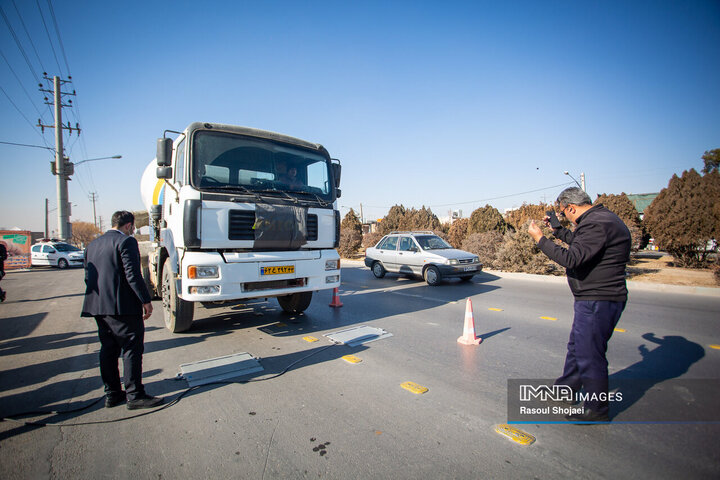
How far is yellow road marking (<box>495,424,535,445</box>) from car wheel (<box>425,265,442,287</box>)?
8.01 metres

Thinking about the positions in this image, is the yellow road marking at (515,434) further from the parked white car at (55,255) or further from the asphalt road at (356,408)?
the parked white car at (55,255)

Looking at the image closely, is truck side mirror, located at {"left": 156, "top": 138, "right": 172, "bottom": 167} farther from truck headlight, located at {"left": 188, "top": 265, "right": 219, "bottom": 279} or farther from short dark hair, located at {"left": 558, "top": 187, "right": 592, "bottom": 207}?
short dark hair, located at {"left": 558, "top": 187, "right": 592, "bottom": 207}

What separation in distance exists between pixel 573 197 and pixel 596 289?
860 millimetres

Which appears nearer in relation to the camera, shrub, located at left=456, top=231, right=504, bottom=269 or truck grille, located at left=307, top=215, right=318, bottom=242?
truck grille, located at left=307, top=215, right=318, bottom=242

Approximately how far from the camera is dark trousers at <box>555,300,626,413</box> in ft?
9.26

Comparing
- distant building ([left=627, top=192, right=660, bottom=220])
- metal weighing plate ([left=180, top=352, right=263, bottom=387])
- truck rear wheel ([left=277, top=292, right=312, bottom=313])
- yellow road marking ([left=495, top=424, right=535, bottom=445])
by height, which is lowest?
yellow road marking ([left=495, top=424, right=535, bottom=445])

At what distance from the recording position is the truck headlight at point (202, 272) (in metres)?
4.73

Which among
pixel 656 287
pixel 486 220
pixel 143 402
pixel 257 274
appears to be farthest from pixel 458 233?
pixel 143 402

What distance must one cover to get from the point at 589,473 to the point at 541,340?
3.11 meters

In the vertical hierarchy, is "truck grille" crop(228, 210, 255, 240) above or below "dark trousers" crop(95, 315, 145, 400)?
above

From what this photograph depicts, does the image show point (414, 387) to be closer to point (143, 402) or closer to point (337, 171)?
point (143, 402)

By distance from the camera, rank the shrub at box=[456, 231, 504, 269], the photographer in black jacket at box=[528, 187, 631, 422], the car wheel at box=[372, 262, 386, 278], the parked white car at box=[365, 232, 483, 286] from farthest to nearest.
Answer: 1. the shrub at box=[456, 231, 504, 269]
2. the car wheel at box=[372, 262, 386, 278]
3. the parked white car at box=[365, 232, 483, 286]
4. the photographer in black jacket at box=[528, 187, 631, 422]

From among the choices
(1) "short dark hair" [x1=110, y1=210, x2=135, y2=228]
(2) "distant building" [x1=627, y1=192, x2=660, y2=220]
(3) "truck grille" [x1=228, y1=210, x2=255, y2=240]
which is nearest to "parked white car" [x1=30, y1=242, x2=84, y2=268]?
(3) "truck grille" [x1=228, y1=210, x2=255, y2=240]

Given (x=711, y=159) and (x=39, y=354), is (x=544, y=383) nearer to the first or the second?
(x=39, y=354)
